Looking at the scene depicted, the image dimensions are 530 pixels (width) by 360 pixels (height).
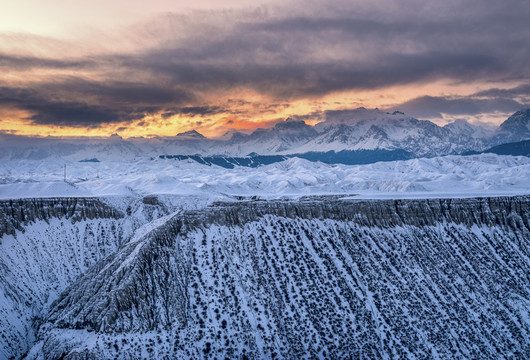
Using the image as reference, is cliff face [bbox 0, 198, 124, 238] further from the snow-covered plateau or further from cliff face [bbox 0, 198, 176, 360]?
the snow-covered plateau

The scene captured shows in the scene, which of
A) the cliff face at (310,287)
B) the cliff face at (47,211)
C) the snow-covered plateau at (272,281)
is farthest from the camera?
the cliff face at (47,211)

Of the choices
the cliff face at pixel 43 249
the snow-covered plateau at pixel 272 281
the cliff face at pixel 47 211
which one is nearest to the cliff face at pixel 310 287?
the snow-covered plateau at pixel 272 281

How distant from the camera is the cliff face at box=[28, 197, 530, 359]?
78312 millimetres

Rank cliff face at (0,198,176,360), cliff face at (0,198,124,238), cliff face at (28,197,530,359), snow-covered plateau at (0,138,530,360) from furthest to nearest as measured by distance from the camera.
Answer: cliff face at (0,198,124,238) < cliff face at (0,198,176,360) < snow-covered plateau at (0,138,530,360) < cliff face at (28,197,530,359)

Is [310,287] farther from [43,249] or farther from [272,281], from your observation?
[43,249]

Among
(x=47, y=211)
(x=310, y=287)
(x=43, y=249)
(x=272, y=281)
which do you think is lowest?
(x=310, y=287)

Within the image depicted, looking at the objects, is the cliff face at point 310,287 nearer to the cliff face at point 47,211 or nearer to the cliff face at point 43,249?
the cliff face at point 43,249

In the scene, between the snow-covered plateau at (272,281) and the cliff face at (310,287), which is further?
the snow-covered plateau at (272,281)

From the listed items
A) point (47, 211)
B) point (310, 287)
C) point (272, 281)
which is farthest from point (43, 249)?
point (310, 287)

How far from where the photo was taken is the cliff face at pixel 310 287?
257 ft

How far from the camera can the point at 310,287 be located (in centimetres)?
9156

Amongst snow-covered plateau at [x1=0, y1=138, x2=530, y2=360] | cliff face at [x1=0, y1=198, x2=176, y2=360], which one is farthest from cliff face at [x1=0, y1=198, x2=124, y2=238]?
snow-covered plateau at [x1=0, y1=138, x2=530, y2=360]

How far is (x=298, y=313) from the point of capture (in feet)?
281

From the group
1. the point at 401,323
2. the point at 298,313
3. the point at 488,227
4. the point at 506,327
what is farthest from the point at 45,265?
the point at 488,227
